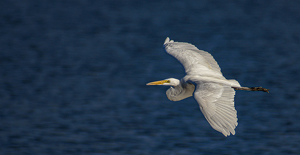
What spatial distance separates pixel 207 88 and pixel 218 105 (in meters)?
0.59

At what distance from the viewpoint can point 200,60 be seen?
9164mm

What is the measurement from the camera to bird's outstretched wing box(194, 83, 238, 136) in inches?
244

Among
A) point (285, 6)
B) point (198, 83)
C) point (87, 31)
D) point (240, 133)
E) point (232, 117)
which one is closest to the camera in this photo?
point (232, 117)

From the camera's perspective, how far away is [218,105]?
671cm

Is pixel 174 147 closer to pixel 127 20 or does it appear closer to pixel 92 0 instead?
pixel 127 20

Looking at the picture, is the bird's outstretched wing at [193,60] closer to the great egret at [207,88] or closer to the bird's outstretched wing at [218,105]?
the great egret at [207,88]

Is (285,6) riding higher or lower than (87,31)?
higher

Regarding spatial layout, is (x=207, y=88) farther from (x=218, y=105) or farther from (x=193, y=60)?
(x=193, y=60)

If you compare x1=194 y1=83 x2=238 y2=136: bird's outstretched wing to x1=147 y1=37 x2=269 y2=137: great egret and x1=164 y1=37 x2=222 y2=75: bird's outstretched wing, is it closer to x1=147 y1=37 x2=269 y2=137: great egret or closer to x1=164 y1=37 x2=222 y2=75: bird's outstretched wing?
x1=147 y1=37 x2=269 y2=137: great egret

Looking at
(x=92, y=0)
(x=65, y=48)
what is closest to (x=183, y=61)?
(x=65, y=48)

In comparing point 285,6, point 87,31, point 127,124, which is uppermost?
point 285,6

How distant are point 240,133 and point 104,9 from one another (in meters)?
10.7

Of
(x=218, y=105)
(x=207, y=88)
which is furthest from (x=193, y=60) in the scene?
(x=218, y=105)

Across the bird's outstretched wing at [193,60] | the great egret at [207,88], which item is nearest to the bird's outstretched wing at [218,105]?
the great egret at [207,88]
